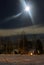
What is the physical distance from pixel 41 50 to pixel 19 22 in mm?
693

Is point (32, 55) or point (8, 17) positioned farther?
point (8, 17)

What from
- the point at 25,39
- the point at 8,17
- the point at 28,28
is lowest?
the point at 25,39

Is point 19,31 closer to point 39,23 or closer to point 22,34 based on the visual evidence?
point 22,34

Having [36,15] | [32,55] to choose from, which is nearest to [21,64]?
[32,55]

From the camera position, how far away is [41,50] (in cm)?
310

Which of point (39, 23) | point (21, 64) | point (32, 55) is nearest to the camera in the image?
point (21, 64)

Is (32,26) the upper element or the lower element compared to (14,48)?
upper

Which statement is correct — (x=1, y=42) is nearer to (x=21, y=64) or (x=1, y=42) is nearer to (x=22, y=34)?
(x=22, y=34)

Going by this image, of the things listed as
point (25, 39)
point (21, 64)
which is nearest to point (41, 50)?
point (25, 39)

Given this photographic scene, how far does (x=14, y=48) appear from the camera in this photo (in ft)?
10.4

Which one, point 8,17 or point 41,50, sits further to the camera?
point 8,17

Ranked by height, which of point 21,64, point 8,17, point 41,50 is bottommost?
point 21,64

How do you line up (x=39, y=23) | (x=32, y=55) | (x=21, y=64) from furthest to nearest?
(x=39, y=23)
(x=32, y=55)
(x=21, y=64)

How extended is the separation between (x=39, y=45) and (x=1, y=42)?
2.45ft
